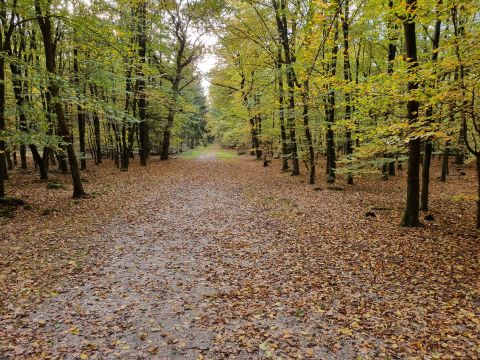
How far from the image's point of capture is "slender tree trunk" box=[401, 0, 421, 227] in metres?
8.45

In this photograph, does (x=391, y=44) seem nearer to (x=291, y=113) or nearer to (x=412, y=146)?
(x=291, y=113)

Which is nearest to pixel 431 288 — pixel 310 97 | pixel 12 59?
pixel 310 97

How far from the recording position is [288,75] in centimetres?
1675

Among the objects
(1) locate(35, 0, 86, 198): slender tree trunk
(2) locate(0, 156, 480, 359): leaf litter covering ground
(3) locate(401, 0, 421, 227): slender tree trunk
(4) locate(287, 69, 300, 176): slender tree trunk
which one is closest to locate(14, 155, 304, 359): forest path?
(2) locate(0, 156, 480, 359): leaf litter covering ground

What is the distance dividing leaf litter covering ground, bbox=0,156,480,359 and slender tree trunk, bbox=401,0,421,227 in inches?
25.0

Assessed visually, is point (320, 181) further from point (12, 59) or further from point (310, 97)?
point (12, 59)

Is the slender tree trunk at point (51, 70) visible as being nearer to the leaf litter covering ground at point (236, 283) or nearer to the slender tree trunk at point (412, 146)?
the leaf litter covering ground at point (236, 283)

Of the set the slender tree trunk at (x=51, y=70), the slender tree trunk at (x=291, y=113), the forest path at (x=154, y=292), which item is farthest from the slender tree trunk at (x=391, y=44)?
the slender tree trunk at (x=51, y=70)

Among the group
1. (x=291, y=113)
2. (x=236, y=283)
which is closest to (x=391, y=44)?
(x=291, y=113)

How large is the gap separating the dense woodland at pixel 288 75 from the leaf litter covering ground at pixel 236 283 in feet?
8.46

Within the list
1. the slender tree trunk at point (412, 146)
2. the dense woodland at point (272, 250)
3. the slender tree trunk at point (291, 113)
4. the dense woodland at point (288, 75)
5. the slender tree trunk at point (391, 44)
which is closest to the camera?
the dense woodland at point (272, 250)

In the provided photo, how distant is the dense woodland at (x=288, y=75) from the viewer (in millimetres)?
7781

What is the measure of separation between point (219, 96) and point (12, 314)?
1400 inches

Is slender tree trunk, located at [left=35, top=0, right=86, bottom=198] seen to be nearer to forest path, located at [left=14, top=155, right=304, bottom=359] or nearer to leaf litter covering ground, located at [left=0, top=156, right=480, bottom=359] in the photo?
leaf litter covering ground, located at [left=0, top=156, right=480, bottom=359]
